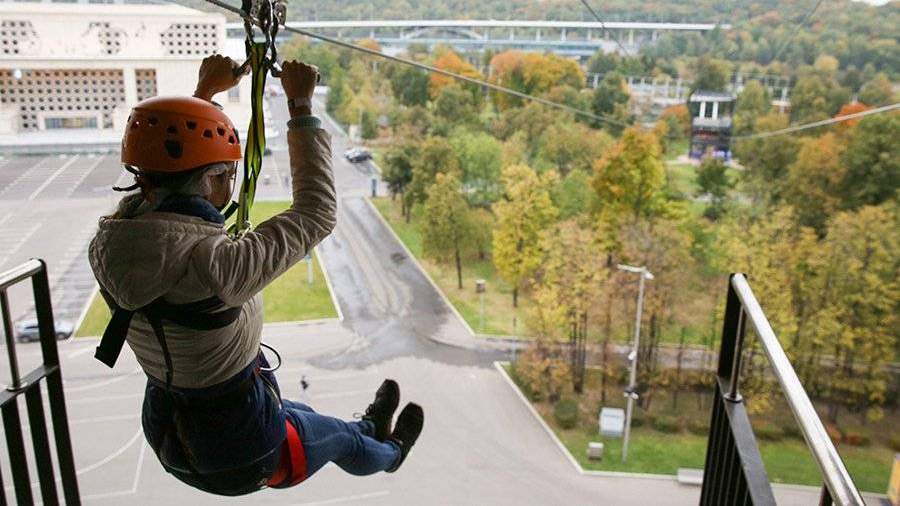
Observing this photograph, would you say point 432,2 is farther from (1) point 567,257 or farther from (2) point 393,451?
(2) point 393,451

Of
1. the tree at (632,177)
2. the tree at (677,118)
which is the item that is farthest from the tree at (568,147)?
the tree at (677,118)

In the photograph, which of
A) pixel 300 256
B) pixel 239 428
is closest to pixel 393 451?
pixel 239 428

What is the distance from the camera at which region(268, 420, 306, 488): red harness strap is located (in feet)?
3.61

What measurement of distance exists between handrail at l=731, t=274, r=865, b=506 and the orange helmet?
0.64m

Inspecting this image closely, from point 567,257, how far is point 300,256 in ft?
16.0

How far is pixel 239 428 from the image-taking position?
98 cm

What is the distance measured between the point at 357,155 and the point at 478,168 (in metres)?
1.01

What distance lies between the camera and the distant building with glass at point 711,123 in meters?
6.50

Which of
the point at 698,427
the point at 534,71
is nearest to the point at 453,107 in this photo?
the point at 534,71

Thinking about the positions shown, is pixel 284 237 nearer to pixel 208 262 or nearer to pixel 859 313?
pixel 208 262

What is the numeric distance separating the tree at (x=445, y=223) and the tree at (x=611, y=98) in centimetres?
149

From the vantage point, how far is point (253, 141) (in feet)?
3.32

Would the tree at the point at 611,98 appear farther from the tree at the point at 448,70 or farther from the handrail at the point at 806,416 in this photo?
the handrail at the point at 806,416

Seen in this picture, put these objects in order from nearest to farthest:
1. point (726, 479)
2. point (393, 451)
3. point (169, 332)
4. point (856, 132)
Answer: point (169, 332), point (726, 479), point (393, 451), point (856, 132)
